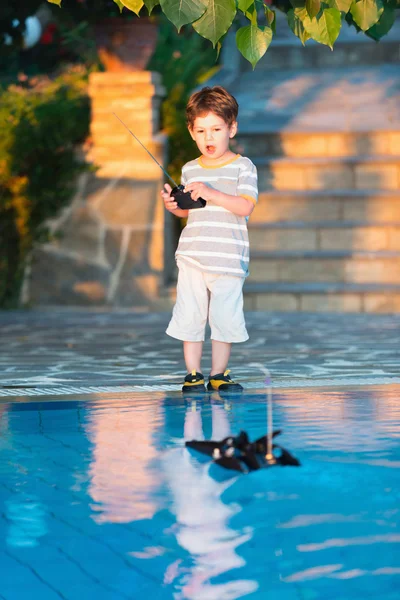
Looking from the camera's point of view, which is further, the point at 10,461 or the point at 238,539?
the point at 10,461

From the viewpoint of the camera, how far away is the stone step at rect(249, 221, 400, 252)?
424 inches

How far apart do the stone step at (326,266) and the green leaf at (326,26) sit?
624 centimetres

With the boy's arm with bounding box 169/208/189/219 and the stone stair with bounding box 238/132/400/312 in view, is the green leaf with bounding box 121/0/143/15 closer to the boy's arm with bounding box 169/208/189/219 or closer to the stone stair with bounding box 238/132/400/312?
the boy's arm with bounding box 169/208/189/219

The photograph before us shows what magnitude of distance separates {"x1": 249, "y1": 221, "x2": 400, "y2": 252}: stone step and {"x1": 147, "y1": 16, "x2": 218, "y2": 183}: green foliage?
920mm

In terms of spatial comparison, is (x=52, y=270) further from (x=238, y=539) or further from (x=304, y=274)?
(x=238, y=539)

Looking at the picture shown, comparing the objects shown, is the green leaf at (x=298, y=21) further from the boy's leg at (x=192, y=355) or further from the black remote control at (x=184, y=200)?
the boy's leg at (x=192, y=355)

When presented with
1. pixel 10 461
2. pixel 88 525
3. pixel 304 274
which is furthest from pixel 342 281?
pixel 88 525

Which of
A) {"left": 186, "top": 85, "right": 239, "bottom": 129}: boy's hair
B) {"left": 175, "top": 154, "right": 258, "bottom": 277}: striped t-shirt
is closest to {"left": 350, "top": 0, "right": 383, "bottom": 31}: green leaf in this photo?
{"left": 186, "top": 85, "right": 239, "bottom": 129}: boy's hair

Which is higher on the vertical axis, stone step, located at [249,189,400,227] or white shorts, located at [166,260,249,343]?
stone step, located at [249,189,400,227]

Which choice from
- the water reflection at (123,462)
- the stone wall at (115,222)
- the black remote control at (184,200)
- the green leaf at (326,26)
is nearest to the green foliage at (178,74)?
the stone wall at (115,222)

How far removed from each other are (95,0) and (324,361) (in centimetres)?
344

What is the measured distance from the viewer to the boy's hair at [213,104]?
18.1 ft

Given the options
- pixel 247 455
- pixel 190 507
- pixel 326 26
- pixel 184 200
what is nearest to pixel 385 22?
pixel 326 26

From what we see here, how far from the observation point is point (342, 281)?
10672 millimetres
